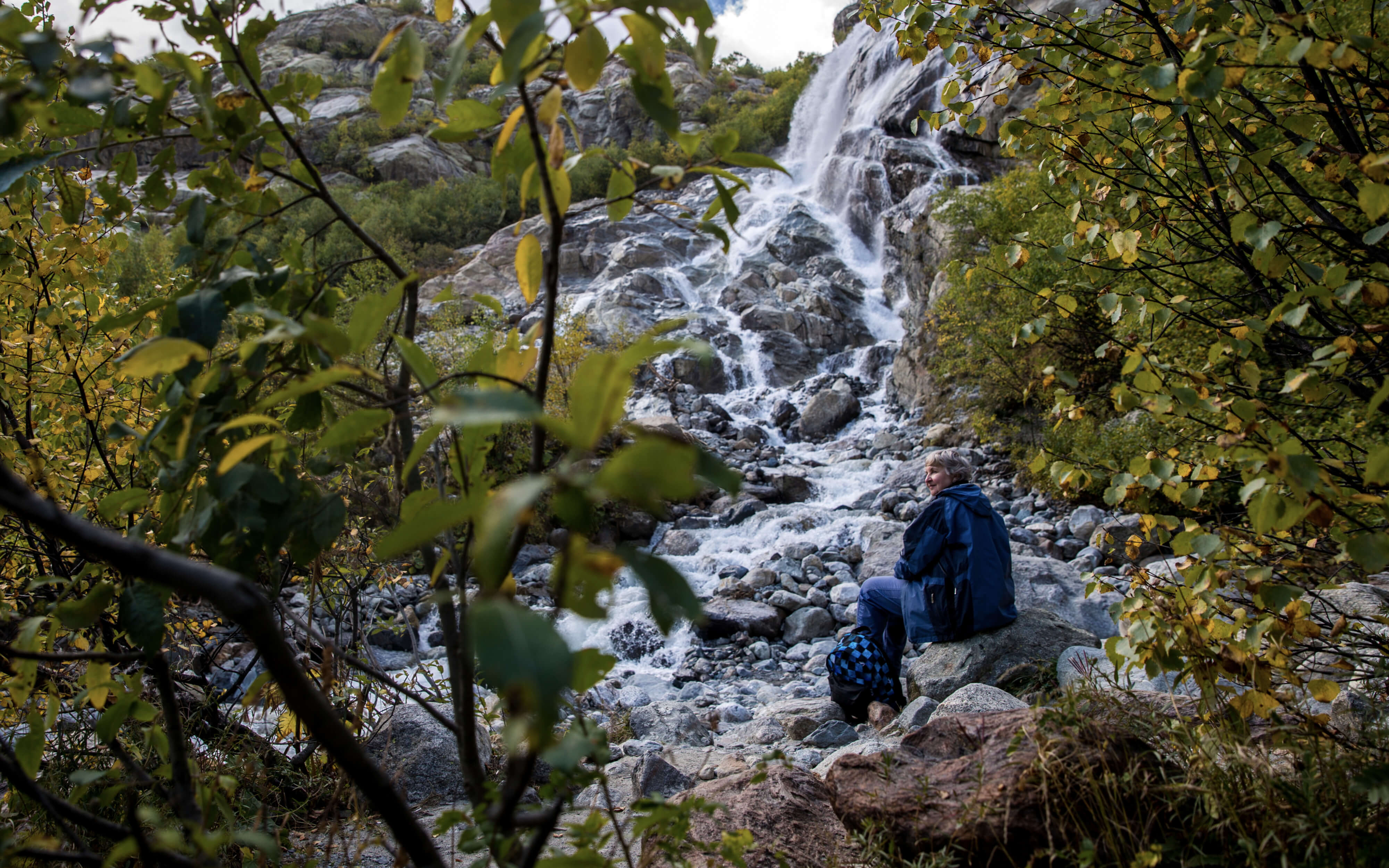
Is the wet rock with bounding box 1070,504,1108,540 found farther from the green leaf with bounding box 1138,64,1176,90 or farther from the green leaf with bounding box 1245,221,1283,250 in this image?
the green leaf with bounding box 1138,64,1176,90

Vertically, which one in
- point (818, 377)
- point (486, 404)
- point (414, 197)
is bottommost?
point (486, 404)

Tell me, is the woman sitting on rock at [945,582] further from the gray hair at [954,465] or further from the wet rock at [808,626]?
the wet rock at [808,626]

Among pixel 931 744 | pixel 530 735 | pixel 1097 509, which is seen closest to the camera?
pixel 530 735

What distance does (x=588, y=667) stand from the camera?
663 mm

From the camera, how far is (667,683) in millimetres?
5613

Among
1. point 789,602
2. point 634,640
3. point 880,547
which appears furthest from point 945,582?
point 634,640

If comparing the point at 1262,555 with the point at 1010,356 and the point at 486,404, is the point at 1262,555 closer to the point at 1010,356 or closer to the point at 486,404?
the point at 486,404

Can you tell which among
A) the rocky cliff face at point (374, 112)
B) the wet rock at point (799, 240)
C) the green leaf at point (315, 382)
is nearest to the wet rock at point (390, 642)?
the green leaf at point (315, 382)

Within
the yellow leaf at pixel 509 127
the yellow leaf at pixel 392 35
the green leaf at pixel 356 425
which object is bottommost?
the green leaf at pixel 356 425

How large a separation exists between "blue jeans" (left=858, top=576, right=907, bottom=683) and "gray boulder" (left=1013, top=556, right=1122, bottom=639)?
0.77m

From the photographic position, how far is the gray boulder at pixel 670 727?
13.5ft

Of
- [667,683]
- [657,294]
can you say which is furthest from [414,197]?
[667,683]

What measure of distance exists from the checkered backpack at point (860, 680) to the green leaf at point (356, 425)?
3.81 m

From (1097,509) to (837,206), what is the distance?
43.9 ft
